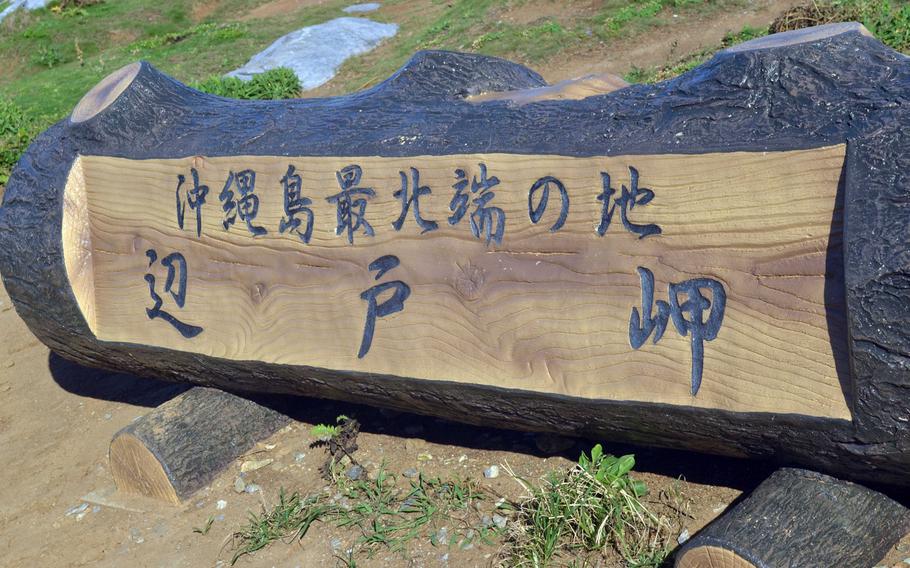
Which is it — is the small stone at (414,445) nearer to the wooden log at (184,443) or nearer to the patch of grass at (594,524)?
the wooden log at (184,443)

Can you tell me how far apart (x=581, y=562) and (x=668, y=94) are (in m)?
1.39

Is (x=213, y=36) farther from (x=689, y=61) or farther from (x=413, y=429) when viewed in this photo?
(x=413, y=429)

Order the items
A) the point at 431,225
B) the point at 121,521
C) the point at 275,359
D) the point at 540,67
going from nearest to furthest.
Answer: the point at 431,225, the point at 275,359, the point at 121,521, the point at 540,67

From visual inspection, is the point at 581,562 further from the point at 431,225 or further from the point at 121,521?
the point at 121,521

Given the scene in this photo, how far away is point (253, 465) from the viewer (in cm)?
379

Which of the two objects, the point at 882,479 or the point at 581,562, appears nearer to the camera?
the point at 882,479

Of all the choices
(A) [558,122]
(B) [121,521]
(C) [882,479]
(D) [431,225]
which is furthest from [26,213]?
(C) [882,479]

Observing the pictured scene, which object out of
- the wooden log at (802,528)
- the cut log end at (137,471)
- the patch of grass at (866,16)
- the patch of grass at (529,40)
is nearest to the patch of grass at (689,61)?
the patch of grass at (866,16)

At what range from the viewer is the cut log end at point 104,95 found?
4.02 m

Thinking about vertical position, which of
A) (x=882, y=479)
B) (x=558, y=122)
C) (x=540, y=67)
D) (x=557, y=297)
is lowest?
(x=540, y=67)

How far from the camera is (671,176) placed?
2617 millimetres

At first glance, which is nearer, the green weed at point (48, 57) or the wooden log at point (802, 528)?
the wooden log at point (802, 528)

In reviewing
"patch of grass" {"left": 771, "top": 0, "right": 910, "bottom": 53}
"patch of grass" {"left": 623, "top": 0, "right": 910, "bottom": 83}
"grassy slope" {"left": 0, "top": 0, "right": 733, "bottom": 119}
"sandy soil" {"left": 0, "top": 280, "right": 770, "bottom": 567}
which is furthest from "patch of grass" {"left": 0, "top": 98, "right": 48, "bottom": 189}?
"patch of grass" {"left": 771, "top": 0, "right": 910, "bottom": 53}

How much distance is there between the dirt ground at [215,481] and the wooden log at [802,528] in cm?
22
